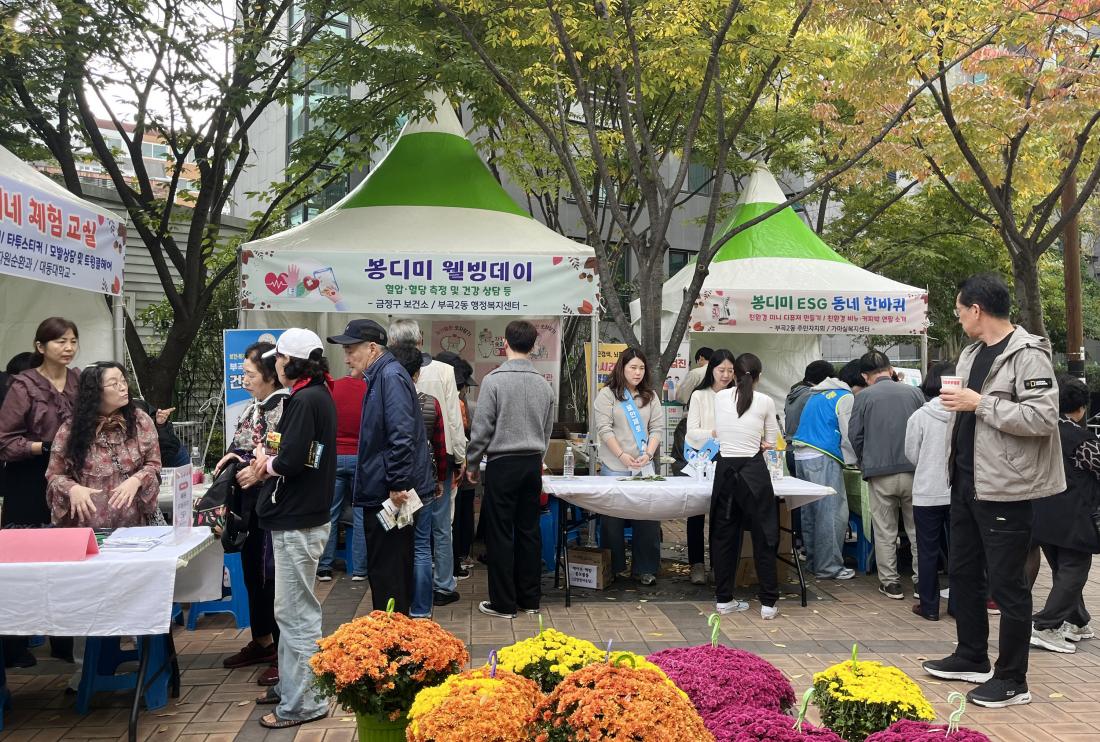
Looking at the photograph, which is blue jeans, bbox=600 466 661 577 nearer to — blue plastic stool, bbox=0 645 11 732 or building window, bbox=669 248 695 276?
blue plastic stool, bbox=0 645 11 732

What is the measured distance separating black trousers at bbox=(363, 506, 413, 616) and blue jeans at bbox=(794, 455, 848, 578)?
396cm

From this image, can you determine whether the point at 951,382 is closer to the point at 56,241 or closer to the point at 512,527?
the point at 512,527

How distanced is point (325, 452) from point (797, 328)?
21.5 ft

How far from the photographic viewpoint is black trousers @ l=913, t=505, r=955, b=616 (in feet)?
20.2

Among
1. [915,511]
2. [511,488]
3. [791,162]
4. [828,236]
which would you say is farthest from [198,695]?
[828,236]

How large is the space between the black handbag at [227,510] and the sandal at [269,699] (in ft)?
2.34

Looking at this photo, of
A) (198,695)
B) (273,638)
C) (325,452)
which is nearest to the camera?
(325,452)

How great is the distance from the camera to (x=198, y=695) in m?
4.48

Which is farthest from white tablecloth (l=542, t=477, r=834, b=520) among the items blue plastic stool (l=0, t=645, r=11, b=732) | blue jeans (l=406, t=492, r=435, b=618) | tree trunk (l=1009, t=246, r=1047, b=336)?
tree trunk (l=1009, t=246, r=1047, b=336)

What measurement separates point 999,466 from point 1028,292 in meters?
5.66

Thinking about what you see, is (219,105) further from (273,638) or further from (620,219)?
(273,638)

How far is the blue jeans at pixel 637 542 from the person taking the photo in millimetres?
7105

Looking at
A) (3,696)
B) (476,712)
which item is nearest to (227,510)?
(3,696)

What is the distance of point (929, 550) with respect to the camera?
243 inches
